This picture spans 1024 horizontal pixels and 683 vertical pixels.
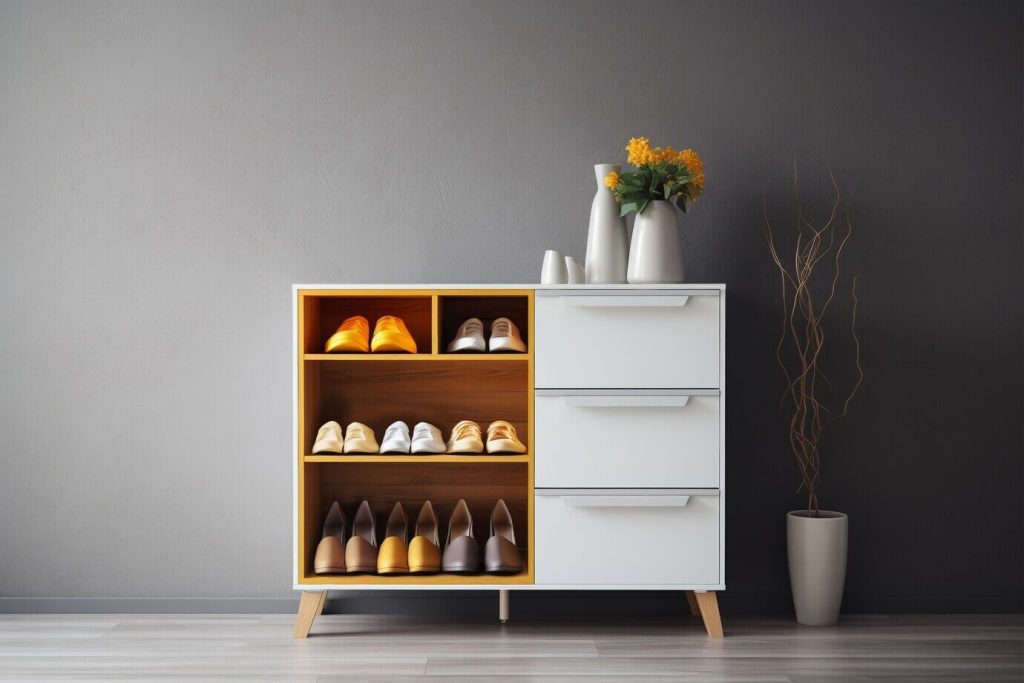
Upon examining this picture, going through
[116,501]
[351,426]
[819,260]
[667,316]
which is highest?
[819,260]

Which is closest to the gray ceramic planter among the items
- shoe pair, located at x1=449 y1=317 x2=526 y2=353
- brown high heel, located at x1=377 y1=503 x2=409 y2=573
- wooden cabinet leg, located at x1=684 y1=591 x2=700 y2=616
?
wooden cabinet leg, located at x1=684 y1=591 x2=700 y2=616

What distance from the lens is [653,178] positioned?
2.58 m

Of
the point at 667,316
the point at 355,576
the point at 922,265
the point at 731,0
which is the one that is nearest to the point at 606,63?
the point at 731,0

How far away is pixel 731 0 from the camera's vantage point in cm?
288

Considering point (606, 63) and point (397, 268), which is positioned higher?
point (606, 63)

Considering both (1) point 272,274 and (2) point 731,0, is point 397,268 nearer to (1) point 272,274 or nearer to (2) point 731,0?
(1) point 272,274

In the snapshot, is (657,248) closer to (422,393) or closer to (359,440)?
(422,393)

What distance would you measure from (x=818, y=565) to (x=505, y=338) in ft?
3.65

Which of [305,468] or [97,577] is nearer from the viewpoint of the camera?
[305,468]

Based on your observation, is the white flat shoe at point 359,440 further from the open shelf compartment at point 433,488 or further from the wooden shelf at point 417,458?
the open shelf compartment at point 433,488

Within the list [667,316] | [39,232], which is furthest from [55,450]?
[667,316]

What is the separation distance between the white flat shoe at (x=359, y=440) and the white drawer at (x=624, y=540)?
18.9 inches

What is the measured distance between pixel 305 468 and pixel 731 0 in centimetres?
188

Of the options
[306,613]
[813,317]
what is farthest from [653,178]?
[306,613]
